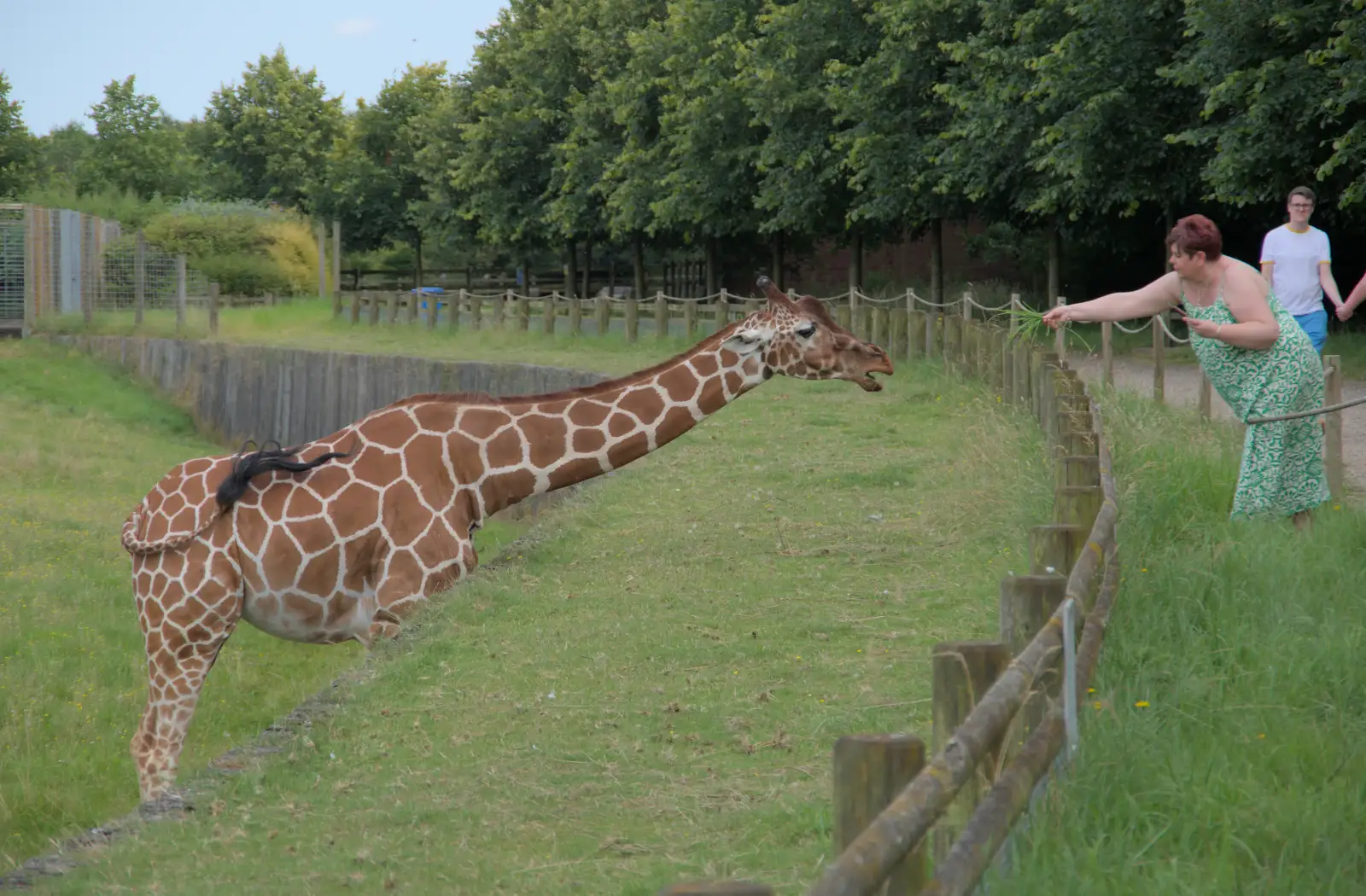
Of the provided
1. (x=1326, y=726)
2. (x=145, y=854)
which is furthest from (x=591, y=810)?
(x=1326, y=726)

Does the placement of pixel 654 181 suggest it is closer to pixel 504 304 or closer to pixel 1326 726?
pixel 504 304

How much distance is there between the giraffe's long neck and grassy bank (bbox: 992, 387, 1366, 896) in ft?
8.93

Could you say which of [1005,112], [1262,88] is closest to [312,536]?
[1262,88]

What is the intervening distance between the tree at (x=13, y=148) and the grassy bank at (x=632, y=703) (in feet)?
159

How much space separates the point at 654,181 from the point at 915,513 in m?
30.6

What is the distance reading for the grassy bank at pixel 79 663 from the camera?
10.2m

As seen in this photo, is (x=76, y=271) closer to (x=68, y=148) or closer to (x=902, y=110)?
(x=902, y=110)

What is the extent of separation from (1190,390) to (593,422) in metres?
11.2

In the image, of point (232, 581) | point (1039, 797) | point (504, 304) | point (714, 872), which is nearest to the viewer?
point (1039, 797)

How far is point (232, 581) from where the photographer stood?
9047 millimetres

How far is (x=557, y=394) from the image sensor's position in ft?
34.2

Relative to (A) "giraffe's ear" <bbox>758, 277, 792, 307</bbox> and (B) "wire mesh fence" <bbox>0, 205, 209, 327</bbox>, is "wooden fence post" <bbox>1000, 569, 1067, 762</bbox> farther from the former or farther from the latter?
(B) "wire mesh fence" <bbox>0, 205, 209, 327</bbox>

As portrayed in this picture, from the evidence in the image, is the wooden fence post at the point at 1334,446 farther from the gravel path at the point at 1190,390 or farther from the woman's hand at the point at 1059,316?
the woman's hand at the point at 1059,316

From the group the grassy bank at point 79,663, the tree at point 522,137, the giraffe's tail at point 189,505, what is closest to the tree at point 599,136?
the tree at point 522,137
